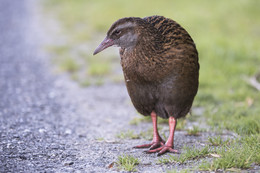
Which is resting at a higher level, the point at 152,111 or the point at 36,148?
the point at 152,111

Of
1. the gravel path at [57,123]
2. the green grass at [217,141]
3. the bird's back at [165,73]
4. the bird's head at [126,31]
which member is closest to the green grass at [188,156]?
the gravel path at [57,123]

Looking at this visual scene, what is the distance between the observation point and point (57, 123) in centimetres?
513

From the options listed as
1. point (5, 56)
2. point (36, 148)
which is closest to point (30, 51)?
point (5, 56)

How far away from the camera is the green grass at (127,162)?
345 cm

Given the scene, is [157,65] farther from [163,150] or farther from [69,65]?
[69,65]

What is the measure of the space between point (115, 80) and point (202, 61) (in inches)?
70.1

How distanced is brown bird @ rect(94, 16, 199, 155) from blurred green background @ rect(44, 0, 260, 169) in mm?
854

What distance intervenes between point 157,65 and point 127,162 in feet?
3.19

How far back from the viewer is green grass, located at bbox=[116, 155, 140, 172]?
3.45 metres

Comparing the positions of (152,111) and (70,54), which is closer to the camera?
(152,111)

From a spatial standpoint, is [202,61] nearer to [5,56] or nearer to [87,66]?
[87,66]

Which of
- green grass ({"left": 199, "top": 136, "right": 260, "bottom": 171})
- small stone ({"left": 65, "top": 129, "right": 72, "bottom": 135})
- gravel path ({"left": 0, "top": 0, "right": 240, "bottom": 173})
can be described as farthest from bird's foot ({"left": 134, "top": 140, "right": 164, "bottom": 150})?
small stone ({"left": 65, "top": 129, "right": 72, "bottom": 135})

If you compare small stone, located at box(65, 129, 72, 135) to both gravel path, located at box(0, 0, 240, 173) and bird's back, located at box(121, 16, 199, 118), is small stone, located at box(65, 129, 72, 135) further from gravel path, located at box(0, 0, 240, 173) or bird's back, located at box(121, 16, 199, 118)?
bird's back, located at box(121, 16, 199, 118)

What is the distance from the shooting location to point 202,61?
7840 mm
